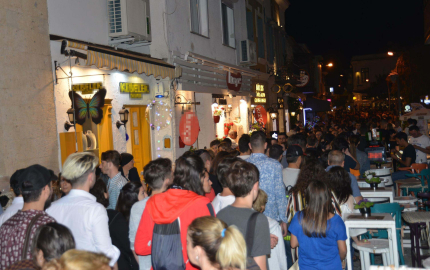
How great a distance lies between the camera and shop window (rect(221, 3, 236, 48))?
1709 cm

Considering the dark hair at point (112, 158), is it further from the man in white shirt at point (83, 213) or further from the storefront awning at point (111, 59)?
the storefront awning at point (111, 59)

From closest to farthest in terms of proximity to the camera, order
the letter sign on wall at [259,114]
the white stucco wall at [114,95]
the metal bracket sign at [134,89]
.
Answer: the white stucco wall at [114,95] → the metal bracket sign at [134,89] → the letter sign on wall at [259,114]

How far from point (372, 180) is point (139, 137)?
6.84 metres

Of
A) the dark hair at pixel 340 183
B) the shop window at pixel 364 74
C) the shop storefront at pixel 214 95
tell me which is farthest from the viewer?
the shop window at pixel 364 74

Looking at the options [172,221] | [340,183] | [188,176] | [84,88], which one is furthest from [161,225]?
[84,88]

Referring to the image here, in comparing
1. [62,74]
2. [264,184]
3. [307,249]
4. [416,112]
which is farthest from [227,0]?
[307,249]

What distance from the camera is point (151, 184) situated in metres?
4.21

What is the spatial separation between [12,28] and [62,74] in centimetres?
138

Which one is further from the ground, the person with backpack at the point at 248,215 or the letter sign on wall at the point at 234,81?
the letter sign on wall at the point at 234,81

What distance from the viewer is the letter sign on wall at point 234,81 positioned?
16.5m

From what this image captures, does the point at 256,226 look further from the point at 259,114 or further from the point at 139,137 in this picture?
the point at 259,114

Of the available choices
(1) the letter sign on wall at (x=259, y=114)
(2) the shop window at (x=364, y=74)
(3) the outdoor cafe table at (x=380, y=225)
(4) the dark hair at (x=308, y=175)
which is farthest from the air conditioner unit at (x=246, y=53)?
(2) the shop window at (x=364, y=74)

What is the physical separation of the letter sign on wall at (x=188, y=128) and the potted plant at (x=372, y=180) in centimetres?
555

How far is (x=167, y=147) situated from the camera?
12.1m
